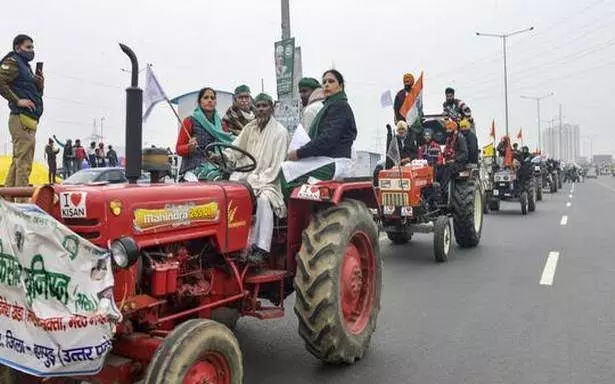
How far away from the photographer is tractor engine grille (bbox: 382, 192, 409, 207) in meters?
10.0

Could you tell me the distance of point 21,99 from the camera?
584 cm

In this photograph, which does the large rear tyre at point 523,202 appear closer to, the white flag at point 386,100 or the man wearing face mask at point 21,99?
the white flag at point 386,100

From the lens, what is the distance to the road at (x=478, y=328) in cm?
477

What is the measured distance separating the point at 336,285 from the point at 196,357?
1564mm

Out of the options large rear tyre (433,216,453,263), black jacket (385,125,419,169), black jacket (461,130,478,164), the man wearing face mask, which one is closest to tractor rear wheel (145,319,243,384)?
the man wearing face mask

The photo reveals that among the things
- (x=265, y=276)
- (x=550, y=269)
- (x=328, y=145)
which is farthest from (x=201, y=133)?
(x=550, y=269)

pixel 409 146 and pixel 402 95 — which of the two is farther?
pixel 402 95

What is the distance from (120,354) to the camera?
133 inches

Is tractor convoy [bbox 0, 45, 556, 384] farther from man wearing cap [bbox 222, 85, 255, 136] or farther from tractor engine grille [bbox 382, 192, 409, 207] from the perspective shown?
tractor engine grille [bbox 382, 192, 409, 207]

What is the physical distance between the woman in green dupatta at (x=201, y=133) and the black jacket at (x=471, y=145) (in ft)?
23.2

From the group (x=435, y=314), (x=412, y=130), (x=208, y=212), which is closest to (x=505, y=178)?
(x=412, y=130)

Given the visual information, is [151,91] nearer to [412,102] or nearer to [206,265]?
[206,265]

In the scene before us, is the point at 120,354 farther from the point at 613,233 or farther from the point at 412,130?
the point at 613,233

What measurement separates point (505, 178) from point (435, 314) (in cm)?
1359
